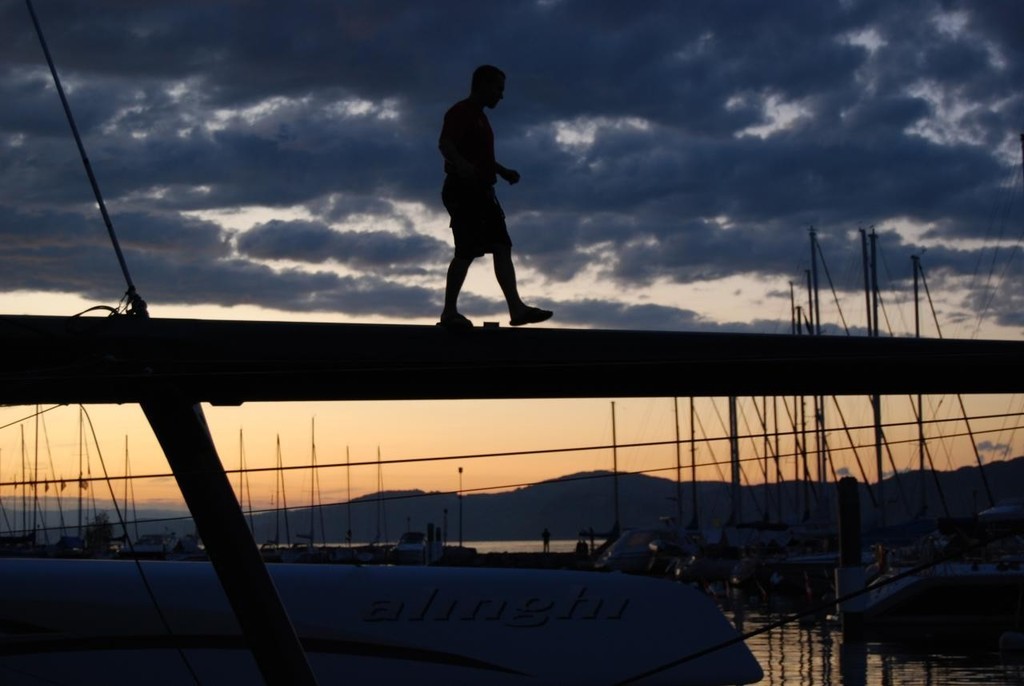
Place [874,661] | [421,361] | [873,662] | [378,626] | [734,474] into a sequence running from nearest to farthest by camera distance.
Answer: [421,361], [378,626], [873,662], [874,661], [734,474]

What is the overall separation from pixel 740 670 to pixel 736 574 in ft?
84.3

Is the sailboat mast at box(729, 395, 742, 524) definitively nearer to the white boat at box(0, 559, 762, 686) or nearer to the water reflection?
the water reflection

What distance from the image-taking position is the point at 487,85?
601cm

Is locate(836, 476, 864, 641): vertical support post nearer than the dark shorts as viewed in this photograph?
No

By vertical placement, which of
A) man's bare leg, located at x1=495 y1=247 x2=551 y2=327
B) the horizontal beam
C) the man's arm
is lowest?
the horizontal beam

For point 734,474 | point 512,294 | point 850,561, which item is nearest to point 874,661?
point 850,561

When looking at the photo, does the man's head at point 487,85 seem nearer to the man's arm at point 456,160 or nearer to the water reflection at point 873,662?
the man's arm at point 456,160

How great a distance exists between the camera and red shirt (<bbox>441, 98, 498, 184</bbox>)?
595 cm

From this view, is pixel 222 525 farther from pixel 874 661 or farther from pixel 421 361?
pixel 874 661

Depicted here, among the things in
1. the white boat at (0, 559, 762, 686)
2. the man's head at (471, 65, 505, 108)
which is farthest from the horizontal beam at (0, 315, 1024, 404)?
the white boat at (0, 559, 762, 686)

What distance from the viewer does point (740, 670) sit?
1228 centimetres

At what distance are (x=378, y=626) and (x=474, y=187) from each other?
695 centimetres

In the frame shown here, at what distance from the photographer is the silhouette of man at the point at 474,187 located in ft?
19.3

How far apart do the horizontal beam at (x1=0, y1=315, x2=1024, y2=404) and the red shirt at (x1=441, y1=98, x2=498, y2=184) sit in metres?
1.02
